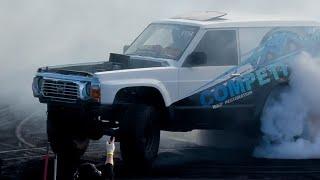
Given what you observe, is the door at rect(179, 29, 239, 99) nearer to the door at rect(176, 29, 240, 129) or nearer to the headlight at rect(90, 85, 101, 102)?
the door at rect(176, 29, 240, 129)

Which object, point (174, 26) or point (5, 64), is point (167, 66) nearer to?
point (174, 26)

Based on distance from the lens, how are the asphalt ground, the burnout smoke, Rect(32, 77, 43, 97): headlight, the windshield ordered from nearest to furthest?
the asphalt ground, Rect(32, 77, 43, 97): headlight, the windshield, the burnout smoke

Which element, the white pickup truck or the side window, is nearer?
the white pickup truck

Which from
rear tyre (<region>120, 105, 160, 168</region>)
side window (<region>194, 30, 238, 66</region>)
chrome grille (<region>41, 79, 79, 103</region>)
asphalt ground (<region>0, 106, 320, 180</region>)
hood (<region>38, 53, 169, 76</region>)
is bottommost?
asphalt ground (<region>0, 106, 320, 180</region>)

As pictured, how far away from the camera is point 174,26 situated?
1201cm

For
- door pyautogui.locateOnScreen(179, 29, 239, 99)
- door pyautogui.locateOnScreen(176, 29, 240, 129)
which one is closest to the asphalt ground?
door pyautogui.locateOnScreen(176, 29, 240, 129)

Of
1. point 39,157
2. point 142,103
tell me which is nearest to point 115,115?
point 142,103

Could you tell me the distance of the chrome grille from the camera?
10.4m

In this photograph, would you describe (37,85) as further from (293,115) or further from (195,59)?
(293,115)

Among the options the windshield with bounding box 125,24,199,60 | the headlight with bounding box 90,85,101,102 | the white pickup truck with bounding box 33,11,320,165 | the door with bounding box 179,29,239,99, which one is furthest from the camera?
the windshield with bounding box 125,24,199,60

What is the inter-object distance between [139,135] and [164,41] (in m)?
1.87

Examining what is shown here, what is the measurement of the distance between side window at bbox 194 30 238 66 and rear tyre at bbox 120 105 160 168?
1.19m

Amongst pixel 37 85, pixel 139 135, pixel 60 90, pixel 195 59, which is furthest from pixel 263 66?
pixel 37 85

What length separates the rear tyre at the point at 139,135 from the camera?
10531 millimetres
